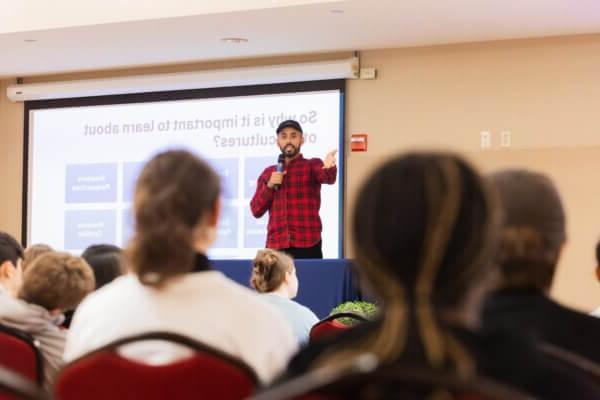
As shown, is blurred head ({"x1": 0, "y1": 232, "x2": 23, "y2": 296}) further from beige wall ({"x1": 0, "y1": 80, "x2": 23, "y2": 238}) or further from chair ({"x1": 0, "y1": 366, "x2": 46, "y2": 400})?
beige wall ({"x1": 0, "y1": 80, "x2": 23, "y2": 238})

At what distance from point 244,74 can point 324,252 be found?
179 centimetres

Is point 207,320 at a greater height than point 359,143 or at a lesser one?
lesser

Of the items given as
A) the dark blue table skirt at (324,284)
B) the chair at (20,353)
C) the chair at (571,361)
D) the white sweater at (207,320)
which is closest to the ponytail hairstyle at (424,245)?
the chair at (571,361)

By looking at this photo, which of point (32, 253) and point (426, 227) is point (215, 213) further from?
point (32, 253)

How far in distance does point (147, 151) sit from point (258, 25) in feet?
7.51

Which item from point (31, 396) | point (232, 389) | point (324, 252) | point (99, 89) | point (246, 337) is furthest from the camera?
point (99, 89)

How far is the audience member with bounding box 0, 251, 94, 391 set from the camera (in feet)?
8.48

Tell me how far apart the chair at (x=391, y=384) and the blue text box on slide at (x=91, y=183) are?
8626 millimetres

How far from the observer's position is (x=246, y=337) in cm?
165

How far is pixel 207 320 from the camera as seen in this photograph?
5.40 feet

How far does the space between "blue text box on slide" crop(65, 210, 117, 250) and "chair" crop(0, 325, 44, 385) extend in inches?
292

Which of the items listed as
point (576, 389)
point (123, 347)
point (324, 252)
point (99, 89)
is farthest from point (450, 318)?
point (99, 89)

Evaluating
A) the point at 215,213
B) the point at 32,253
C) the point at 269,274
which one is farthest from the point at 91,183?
the point at 215,213

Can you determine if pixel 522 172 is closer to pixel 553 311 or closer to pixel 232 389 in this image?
pixel 553 311
